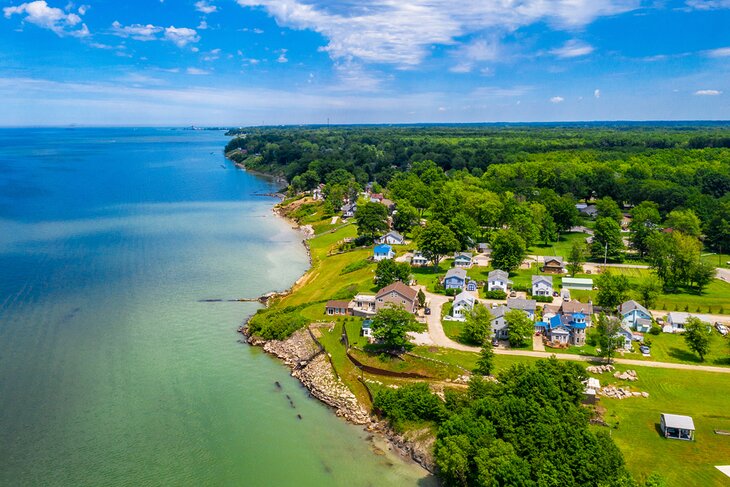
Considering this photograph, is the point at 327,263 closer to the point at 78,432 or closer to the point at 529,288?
the point at 529,288

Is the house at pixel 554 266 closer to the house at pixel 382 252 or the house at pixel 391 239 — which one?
the house at pixel 382 252

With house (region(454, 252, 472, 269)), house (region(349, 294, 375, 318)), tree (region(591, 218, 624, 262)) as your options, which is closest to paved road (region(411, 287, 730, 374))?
house (region(349, 294, 375, 318))

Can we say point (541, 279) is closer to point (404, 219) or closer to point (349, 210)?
point (404, 219)

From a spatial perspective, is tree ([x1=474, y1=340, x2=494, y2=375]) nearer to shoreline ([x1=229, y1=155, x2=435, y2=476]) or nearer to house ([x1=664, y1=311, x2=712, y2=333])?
shoreline ([x1=229, y1=155, x2=435, y2=476])

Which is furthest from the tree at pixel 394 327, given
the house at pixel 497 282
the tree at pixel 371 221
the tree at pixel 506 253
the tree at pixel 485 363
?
the tree at pixel 371 221

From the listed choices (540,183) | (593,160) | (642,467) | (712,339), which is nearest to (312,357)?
(642,467)
